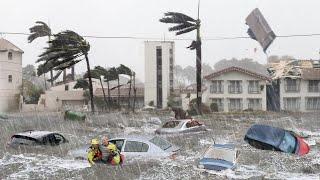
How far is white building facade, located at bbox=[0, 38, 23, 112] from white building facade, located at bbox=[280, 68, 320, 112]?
35.4 metres

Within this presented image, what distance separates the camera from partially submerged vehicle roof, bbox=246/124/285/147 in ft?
71.6

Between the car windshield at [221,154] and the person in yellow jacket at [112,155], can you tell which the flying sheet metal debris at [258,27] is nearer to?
the car windshield at [221,154]

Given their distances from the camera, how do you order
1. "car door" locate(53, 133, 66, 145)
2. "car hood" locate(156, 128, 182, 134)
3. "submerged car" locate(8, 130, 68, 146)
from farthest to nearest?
"car hood" locate(156, 128, 182, 134)
"car door" locate(53, 133, 66, 145)
"submerged car" locate(8, 130, 68, 146)

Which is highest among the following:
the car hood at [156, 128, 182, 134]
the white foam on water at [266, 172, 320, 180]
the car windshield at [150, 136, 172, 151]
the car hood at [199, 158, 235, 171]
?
the car windshield at [150, 136, 172, 151]

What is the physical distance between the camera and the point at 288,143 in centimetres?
2158

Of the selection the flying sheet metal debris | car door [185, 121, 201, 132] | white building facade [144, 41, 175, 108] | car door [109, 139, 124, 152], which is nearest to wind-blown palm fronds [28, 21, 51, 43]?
white building facade [144, 41, 175, 108]

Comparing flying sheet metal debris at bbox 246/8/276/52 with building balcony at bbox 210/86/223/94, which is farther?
building balcony at bbox 210/86/223/94

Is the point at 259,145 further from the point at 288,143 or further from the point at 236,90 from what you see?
the point at 236,90

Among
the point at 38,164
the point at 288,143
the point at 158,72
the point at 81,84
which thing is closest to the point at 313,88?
the point at 158,72

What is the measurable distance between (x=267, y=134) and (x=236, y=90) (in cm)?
4460

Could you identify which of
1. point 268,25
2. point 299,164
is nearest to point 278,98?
point 268,25

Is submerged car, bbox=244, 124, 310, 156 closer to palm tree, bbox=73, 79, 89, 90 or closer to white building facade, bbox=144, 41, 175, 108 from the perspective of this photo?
palm tree, bbox=73, 79, 89, 90

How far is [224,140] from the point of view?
2697 cm

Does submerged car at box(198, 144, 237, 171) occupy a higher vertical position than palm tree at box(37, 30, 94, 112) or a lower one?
lower
